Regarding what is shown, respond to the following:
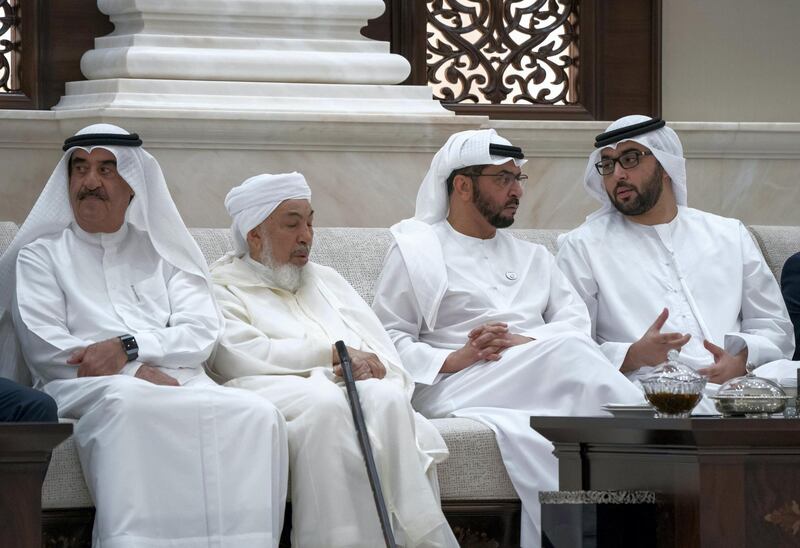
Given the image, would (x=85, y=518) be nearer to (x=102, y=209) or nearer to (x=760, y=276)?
(x=102, y=209)

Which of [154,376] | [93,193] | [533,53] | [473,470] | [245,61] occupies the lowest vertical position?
[473,470]

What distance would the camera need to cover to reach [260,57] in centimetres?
769

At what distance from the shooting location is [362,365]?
621 cm

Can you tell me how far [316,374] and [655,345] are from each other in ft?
4.37

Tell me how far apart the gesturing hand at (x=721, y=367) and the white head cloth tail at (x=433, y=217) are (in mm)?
1046

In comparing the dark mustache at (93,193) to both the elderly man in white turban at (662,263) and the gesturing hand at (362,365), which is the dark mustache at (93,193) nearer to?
the gesturing hand at (362,365)

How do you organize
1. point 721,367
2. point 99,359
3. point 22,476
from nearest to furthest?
point 22,476 → point 99,359 → point 721,367

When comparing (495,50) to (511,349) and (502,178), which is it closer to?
(502,178)

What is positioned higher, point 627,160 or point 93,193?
point 93,193

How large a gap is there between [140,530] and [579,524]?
4.33ft

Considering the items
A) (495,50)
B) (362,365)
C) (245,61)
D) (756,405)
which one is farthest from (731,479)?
(495,50)

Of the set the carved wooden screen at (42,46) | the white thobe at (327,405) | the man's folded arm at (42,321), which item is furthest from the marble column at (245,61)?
the man's folded arm at (42,321)

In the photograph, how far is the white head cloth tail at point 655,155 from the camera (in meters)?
7.38

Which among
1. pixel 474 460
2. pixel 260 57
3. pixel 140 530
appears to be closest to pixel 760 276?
pixel 474 460
